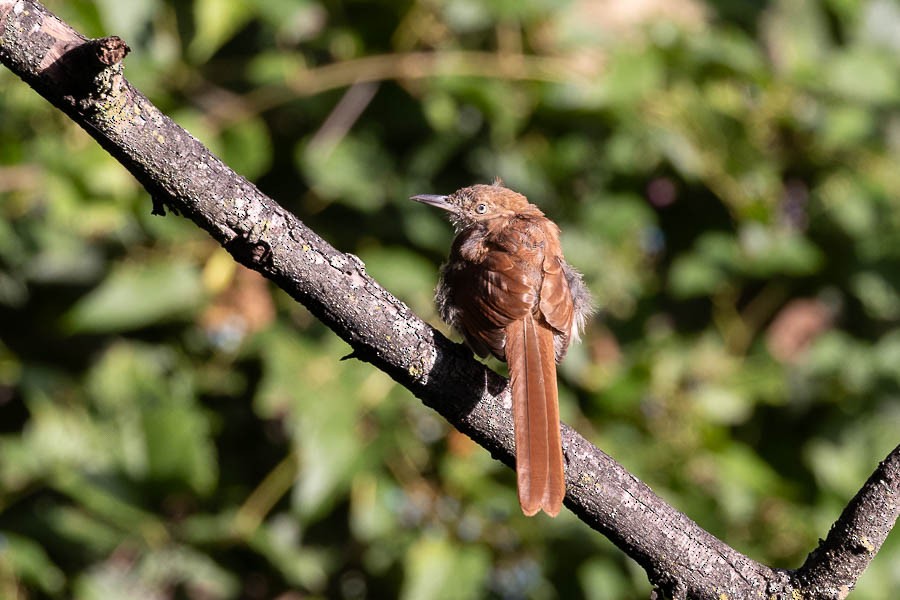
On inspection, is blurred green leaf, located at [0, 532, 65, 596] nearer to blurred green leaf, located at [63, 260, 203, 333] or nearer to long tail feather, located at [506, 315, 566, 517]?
blurred green leaf, located at [63, 260, 203, 333]

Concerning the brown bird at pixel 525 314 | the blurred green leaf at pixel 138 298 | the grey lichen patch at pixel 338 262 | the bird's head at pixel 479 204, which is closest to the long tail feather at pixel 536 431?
the brown bird at pixel 525 314

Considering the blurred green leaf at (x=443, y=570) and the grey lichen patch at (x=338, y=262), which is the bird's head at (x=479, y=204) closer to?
the blurred green leaf at (x=443, y=570)

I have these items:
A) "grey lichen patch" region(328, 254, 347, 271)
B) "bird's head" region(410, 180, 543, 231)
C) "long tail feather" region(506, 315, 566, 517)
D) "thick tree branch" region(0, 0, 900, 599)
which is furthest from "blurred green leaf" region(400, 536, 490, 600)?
"grey lichen patch" region(328, 254, 347, 271)

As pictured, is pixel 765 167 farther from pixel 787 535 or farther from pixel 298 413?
pixel 298 413

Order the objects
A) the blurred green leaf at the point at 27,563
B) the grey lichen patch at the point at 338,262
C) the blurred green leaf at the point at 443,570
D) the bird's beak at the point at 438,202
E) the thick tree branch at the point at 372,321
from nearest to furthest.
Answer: the thick tree branch at the point at 372,321, the grey lichen patch at the point at 338,262, the bird's beak at the point at 438,202, the blurred green leaf at the point at 27,563, the blurred green leaf at the point at 443,570

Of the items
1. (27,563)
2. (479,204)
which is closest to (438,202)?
(479,204)

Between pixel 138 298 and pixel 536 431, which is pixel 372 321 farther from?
pixel 138 298
